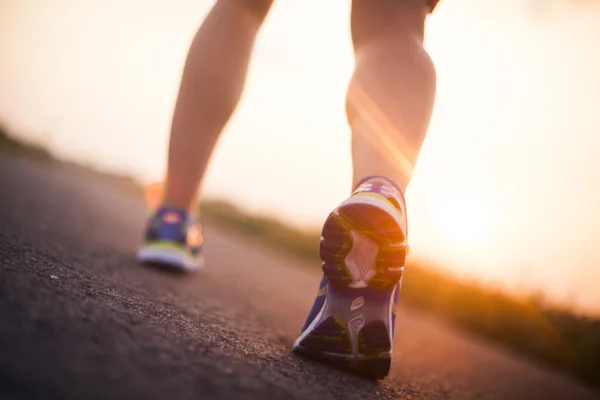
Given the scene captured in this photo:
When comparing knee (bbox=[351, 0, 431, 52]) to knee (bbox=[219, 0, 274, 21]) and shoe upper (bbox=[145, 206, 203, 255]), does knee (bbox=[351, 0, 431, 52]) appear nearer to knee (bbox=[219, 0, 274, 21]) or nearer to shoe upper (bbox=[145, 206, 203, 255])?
knee (bbox=[219, 0, 274, 21])

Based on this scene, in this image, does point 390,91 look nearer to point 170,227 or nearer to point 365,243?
point 365,243

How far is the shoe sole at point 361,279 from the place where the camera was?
99cm

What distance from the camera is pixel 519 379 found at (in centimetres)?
254

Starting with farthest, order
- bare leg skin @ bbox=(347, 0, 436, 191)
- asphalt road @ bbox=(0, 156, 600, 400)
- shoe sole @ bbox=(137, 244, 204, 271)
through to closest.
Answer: shoe sole @ bbox=(137, 244, 204, 271) → bare leg skin @ bbox=(347, 0, 436, 191) → asphalt road @ bbox=(0, 156, 600, 400)

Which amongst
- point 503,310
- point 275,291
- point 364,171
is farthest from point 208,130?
point 503,310

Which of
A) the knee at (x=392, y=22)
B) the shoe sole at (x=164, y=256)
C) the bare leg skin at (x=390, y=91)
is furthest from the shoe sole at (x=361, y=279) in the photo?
the shoe sole at (x=164, y=256)

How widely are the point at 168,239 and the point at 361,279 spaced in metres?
1.05

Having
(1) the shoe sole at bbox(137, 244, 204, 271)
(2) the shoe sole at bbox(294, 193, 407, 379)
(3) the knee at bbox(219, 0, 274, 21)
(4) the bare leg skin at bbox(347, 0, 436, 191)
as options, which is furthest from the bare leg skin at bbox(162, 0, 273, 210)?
(2) the shoe sole at bbox(294, 193, 407, 379)

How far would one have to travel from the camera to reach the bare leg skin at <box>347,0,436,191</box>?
45.9 inches

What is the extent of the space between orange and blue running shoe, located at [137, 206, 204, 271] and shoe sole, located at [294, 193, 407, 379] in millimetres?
931

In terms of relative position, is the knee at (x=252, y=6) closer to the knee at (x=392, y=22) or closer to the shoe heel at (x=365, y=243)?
the knee at (x=392, y=22)

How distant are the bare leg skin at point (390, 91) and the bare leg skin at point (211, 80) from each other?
0.43m

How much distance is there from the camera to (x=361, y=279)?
1.01 meters

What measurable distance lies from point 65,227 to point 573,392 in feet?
10.1
